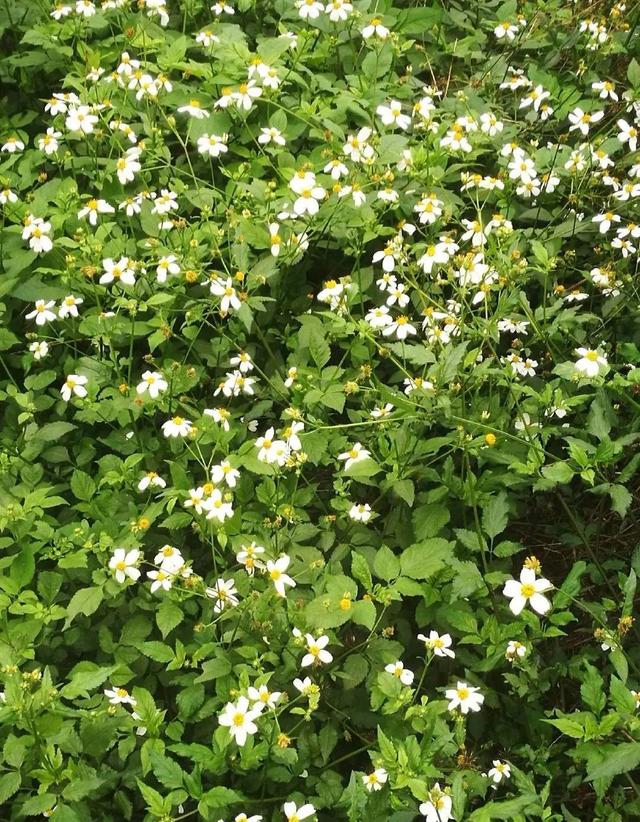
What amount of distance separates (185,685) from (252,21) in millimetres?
3164

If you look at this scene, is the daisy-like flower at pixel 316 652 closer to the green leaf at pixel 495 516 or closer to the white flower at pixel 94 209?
the green leaf at pixel 495 516

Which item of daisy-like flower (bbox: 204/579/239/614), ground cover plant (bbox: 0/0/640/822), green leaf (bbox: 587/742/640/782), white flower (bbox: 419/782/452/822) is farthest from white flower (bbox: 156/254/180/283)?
green leaf (bbox: 587/742/640/782)

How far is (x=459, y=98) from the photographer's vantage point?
10.1 feet

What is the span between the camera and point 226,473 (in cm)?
231

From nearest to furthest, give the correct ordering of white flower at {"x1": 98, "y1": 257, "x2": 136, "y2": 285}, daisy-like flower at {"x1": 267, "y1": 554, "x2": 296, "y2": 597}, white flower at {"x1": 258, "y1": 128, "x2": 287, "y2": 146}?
daisy-like flower at {"x1": 267, "y1": 554, "x2": 296, "y2": 597}, white flower at {"x1": 98, "y1": 257, "x2": 136, "y2": 285}, white flower at {"x1": 258, "y1": 128, "x2": 287, "y2": 146}

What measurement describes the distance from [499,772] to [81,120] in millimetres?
2697

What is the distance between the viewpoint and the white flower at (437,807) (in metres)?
1.74

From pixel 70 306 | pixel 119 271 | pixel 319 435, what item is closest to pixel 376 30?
pixel 119 271

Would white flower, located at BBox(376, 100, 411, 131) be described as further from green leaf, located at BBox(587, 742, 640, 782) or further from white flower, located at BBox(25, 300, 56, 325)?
green leaf, located at BBox(587, 742, 640, 782)

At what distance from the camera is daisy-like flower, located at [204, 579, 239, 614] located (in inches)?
82.7

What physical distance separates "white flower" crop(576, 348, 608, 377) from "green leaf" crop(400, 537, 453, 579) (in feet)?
2.05

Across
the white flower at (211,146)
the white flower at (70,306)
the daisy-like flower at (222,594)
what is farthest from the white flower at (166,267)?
the daisy-like flower at (222,594)

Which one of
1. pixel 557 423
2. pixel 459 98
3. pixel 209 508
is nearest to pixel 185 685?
pixel 209 508

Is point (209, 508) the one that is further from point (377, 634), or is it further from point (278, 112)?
point (278, 112)
